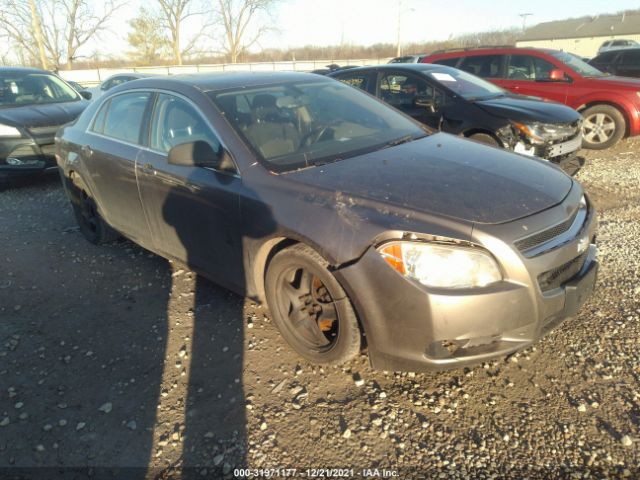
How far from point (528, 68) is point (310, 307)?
7737 millimetres

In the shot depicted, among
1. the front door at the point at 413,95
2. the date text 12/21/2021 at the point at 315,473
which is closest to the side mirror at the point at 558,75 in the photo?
the front door at the point at 413,95

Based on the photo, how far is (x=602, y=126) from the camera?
7.86m

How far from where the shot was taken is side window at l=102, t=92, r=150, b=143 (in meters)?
3.61

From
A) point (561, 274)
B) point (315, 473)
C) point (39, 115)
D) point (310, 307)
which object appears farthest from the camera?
point (39, 115)

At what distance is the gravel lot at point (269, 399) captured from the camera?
6.89ft

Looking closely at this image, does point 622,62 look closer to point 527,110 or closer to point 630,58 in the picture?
point 630,58

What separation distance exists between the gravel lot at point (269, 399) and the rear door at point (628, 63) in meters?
10.8

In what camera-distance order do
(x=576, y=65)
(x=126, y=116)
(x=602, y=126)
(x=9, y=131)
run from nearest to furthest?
1. (x=126, y=116)
2. (x=9, y=131)
3. (x=602, y=126)
4. (x=576, y=65)

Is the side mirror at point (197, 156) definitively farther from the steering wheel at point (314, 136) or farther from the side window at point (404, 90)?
the side window at point (404, 90)

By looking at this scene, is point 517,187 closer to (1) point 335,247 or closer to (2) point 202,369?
(1) point 335,247

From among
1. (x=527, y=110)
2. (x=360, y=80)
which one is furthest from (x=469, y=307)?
(x=360, y=80)

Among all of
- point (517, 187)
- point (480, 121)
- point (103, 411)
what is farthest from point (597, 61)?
point (103, 411)

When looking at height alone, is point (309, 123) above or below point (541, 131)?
above

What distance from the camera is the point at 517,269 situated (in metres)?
2.08
